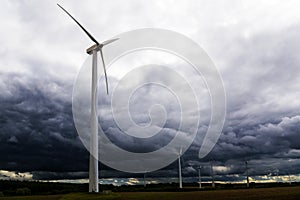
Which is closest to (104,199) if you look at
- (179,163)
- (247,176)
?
(179,163)

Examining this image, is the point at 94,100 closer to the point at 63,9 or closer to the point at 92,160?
the point at 92,160

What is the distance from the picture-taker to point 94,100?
6888 centimetres

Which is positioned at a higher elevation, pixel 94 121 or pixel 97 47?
pixel 97 47

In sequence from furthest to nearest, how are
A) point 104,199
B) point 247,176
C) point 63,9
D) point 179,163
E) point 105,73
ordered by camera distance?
1. point 247,176
2. point 179,163
3. point 105,73
4. point 63,9
5. point 104,199

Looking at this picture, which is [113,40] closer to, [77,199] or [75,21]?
[75,21]

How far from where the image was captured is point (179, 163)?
423ft

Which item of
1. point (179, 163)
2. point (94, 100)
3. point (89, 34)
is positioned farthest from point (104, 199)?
point (179, 163)

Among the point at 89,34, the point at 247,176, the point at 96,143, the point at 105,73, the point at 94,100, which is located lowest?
the point at 247,176

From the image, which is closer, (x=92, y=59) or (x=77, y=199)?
(x=77, y=199)

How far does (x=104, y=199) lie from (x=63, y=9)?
3736 cm

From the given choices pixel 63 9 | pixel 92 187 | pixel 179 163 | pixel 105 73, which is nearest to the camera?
pixel 92 187

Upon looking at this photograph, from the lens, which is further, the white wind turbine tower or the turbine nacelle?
the turbine nacelle

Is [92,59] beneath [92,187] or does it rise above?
above

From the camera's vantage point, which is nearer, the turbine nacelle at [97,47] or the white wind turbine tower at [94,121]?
the white wind turbine tower at [94,121]
